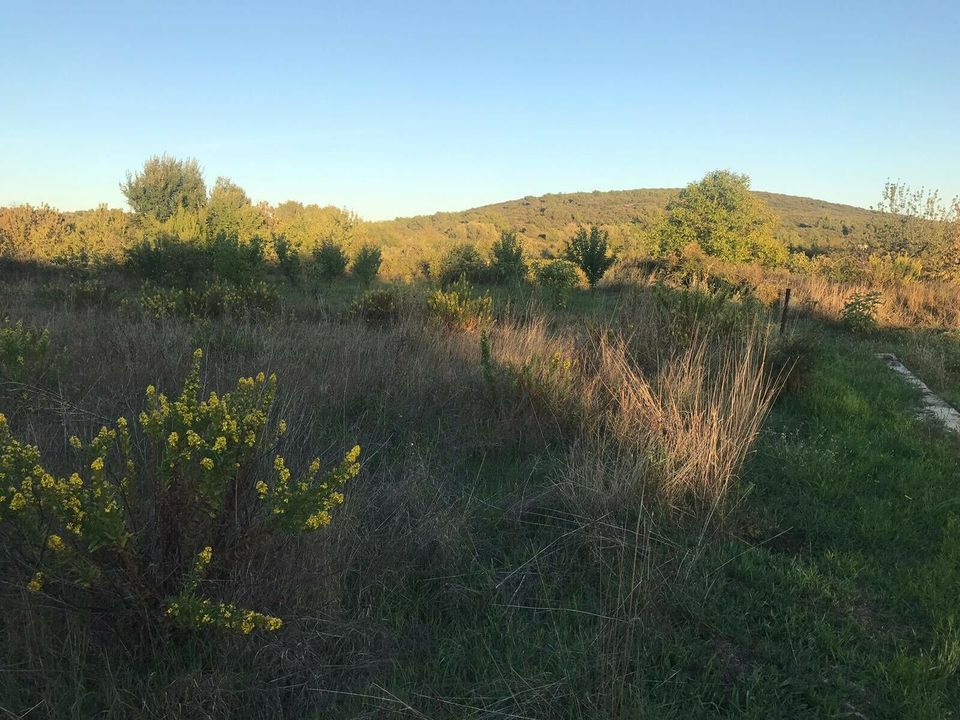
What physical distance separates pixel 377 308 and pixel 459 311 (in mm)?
1856

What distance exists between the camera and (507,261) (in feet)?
61.2

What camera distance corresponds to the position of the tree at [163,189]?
84.4 feet

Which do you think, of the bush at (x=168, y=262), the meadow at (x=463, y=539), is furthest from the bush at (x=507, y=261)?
the meadow at (x=463, y=539)

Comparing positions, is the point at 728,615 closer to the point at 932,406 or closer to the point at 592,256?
the point at 932,406

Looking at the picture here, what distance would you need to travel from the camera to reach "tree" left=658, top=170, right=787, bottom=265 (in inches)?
891

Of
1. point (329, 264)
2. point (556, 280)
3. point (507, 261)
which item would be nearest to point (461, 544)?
point (556, 280)

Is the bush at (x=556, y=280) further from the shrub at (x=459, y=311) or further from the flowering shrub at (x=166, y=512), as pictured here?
the flowering shrub at (x=166, y=512)

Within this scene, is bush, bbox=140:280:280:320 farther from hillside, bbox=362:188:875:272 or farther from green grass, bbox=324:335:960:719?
hillside, bbox=362:188:875:272

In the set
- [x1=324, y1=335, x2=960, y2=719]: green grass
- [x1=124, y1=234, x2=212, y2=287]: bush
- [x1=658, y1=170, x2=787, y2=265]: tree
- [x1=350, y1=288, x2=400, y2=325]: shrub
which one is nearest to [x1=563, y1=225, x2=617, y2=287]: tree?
[x1=658, y1=170, x2=787, y2=265]: tree

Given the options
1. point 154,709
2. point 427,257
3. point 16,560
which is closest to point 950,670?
point 154,709

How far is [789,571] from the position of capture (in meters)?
2.63

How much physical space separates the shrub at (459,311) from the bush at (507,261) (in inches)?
354

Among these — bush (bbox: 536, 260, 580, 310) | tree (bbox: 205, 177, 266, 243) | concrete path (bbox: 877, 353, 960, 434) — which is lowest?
concrete path (bbox: 877, 353, 960, 434)

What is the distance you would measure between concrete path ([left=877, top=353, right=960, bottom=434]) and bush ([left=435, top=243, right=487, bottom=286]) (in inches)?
480
